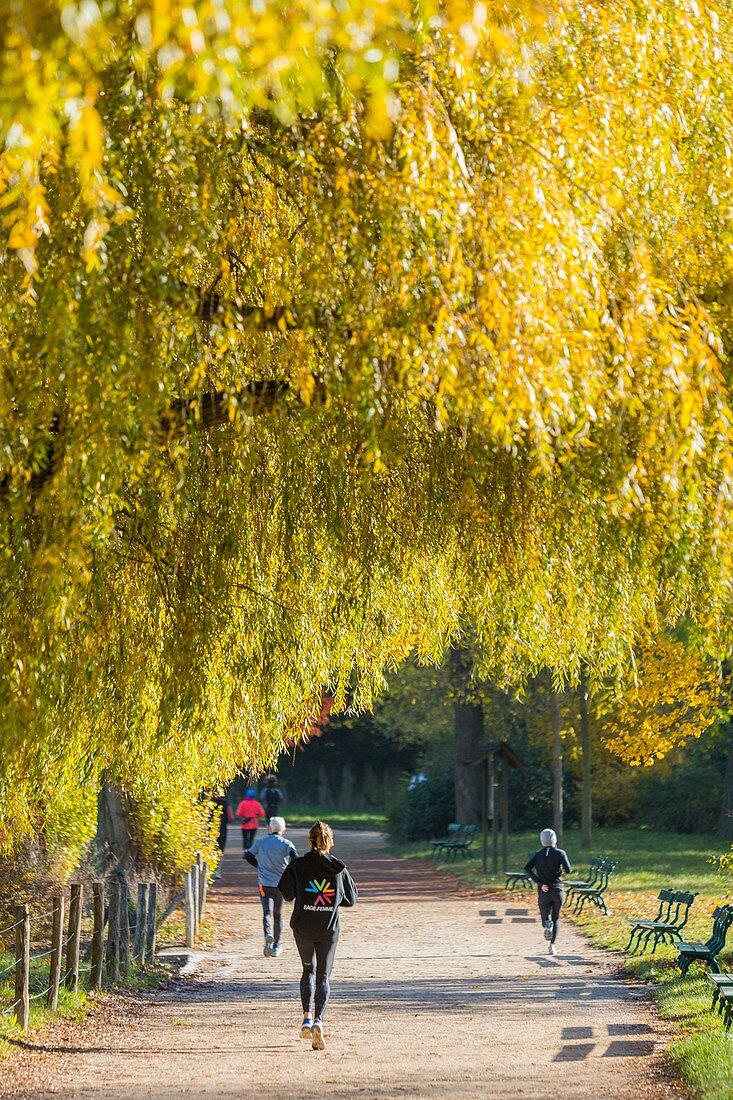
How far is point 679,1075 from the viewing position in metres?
10.7

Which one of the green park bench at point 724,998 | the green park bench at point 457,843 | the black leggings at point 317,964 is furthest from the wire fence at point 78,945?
the green park bench at point 457,843

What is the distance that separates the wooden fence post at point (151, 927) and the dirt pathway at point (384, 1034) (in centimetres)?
66

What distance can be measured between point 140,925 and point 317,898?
641 cm

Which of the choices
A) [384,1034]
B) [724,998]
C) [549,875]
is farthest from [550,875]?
[724,998]

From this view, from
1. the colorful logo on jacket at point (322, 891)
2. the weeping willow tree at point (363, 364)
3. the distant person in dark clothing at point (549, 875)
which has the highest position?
the weeping willow tree at point (363, 364)

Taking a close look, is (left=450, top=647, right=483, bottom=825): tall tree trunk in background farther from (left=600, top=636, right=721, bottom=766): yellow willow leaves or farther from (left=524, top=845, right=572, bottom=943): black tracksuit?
(left=524, top=845, right=572, bottom=943): black tracksuit

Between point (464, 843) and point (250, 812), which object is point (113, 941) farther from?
point (464, 843)

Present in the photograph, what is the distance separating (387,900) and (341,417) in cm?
2164

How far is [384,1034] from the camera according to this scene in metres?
13.0

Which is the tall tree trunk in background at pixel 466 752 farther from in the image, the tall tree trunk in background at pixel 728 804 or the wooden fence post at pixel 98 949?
the wooden fence post at pixel 98 949

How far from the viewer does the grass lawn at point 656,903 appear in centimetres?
1098

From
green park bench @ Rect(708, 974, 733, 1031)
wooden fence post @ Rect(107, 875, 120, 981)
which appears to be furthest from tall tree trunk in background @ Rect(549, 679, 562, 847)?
green park bench @ Rect(708, 974, 733, 1031)

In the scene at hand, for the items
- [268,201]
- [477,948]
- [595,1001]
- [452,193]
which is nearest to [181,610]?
[268,201]

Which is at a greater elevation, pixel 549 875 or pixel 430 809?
pixel 430 809
